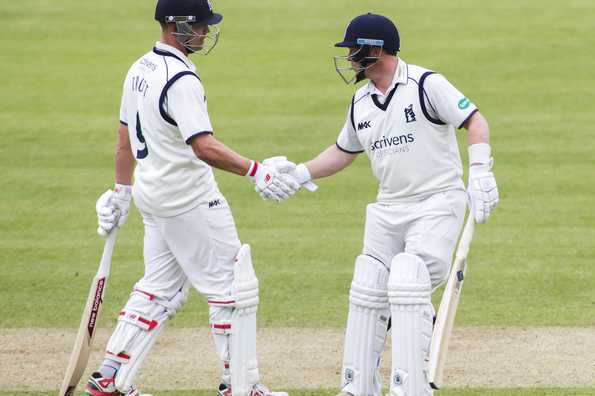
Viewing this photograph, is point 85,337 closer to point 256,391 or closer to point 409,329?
point 256,391

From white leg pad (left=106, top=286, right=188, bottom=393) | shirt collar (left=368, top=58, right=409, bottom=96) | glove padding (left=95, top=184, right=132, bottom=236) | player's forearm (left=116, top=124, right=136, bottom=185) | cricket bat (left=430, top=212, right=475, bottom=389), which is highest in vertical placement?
shirt collar (left=368, top=58, right=409, bottom=96)

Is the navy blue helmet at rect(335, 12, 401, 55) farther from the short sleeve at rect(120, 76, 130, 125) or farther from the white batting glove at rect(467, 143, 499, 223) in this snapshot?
the short sleeve at rect(120, 76, 130, 125)

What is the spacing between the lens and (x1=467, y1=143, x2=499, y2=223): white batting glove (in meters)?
6.18

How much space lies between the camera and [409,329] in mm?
6023

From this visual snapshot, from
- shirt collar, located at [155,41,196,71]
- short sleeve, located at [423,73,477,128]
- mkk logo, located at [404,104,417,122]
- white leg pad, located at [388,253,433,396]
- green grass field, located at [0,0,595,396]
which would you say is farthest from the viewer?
green grass field, located at [0,0,595,396]

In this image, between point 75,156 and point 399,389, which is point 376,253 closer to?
point 399,389

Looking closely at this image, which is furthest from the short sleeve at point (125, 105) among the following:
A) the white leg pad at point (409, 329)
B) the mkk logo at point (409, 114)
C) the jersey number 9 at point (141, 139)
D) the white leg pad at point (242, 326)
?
the white leg pad at point (409, 329)

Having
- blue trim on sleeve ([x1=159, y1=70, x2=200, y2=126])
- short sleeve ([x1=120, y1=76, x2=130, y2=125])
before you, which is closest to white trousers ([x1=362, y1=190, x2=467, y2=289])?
blue trim on sleeve ([x1=159, y1=70, x2=200, y2=126])

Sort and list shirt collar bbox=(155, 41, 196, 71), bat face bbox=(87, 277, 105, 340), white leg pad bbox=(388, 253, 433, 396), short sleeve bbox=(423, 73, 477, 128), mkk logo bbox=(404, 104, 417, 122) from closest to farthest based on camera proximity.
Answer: white leg pad bbox=(388, 253, 433, 396)
short sleeve bbox=(423, 73, 477, 128)
mkk logo bbox=(404, 104, 417, 122)
shirt collar bbox=(155, 41, 196, 71)
bat face bbox=(87, 277, 105, 340)

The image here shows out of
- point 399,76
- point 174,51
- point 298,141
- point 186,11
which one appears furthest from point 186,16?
point 298,141

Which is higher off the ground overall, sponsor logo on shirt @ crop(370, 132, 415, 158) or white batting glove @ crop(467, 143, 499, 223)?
sponsor logo on shirt @ crop(370, 132, 415, 158)

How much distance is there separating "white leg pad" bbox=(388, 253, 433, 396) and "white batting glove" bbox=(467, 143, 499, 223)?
1.53 feet

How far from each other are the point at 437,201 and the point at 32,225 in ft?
19.1

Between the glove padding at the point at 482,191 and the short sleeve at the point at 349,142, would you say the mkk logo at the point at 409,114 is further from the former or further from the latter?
the short sleeve at the point at 349,142
